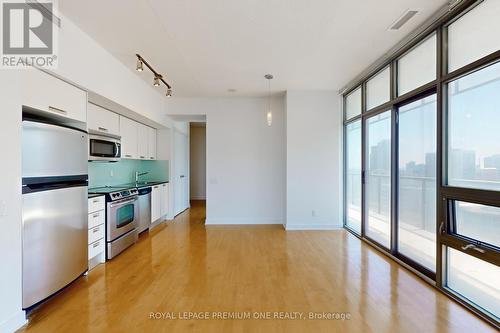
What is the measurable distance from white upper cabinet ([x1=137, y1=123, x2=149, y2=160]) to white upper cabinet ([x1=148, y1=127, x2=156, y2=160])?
13cm

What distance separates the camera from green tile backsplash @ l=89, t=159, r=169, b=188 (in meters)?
4.55

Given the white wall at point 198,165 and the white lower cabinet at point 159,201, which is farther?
the white wall at point 198,165

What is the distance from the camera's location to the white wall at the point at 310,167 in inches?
222

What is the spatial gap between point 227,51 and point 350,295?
337 centimetres

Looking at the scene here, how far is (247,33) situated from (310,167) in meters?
3.18

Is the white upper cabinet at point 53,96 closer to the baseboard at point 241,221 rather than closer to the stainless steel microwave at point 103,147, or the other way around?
the stainless steel microwave at point 103,147

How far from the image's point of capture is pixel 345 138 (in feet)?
18.7

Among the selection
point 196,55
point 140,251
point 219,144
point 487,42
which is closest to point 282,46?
point 196,55

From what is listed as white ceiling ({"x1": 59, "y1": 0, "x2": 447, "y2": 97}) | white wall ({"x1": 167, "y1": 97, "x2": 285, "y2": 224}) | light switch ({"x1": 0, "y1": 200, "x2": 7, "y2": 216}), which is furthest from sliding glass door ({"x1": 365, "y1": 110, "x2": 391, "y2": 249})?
light switch ({"x1": 0, "y1": 200, "x2": 7, "y2": 216})

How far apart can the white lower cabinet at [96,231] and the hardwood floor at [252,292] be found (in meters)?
0.19

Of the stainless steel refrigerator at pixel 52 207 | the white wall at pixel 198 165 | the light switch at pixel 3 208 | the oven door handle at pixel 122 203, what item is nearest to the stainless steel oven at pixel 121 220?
the oven door handle at pixel 122 203

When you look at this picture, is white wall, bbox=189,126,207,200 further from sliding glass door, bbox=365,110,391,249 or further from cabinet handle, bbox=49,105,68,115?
cabinet handle, bbox=49,105,68,115

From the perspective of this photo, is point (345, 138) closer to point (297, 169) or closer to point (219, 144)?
Answer: point (297, 169)

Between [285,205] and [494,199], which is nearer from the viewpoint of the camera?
[494,199]
